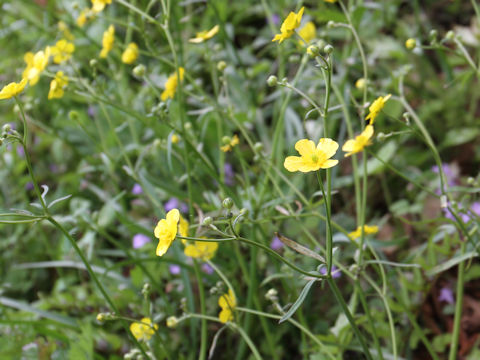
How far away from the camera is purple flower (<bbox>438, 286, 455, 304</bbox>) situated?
3.76 ft

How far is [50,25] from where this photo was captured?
1.76 metres

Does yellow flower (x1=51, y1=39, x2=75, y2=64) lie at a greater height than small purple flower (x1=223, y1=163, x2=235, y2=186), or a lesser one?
Result: greater

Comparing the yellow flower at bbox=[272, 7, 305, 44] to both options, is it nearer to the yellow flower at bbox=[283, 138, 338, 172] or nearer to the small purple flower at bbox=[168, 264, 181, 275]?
the yellow flower at bbox=[283, 138, 338, 172]

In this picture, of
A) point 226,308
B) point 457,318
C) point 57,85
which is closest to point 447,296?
point 457,318

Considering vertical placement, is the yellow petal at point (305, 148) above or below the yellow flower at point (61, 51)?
below

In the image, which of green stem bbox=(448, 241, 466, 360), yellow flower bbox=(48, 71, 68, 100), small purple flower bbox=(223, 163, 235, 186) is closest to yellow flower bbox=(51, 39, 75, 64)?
yellow flower bbox=(48, 71, 68, 100)

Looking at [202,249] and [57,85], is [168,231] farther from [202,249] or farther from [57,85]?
[57,85]

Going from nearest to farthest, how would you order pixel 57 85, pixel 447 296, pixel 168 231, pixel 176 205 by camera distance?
pixel 168 231
pixel 57 85
pixel 447 296
pixel 176 205

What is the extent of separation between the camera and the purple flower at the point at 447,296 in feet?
3.76

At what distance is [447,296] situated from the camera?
3.76ft

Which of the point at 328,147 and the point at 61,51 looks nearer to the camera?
the point at 328,147

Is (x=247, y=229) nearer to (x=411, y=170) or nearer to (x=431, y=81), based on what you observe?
(x=411, y=170)

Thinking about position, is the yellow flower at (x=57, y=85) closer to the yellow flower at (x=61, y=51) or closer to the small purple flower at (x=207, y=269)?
the yellow flower at (x=61, y=51)

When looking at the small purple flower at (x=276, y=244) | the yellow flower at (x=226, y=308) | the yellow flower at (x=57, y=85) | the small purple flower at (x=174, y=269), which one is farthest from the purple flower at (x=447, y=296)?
A: the yellow flower at (x=57, y=85)
